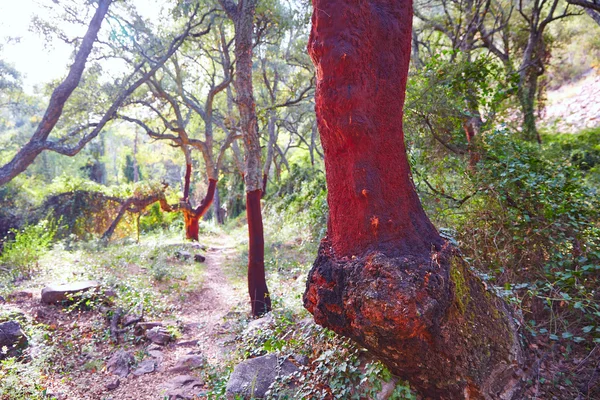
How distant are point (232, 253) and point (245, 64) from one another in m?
7.31

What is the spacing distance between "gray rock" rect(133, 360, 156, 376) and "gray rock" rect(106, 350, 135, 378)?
Answer: 0.12 meters

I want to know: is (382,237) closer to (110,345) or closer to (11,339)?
(110,345)

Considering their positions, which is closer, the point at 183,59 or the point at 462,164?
the point at 462,164

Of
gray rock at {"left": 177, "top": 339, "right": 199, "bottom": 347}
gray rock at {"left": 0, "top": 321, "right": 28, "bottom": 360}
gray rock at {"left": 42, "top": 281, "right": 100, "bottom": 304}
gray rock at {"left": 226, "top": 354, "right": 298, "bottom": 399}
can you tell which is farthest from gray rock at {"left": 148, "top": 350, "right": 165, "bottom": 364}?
gray rock at {"left": 42, "top": 281, "right": 100, "bottom": 304}

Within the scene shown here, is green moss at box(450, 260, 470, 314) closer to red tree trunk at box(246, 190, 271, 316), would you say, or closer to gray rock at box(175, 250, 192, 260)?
red tree trunk at box(246, 190, 271, 316)

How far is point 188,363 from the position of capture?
4477 mm

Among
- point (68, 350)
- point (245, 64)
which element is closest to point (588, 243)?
point (245, 64)

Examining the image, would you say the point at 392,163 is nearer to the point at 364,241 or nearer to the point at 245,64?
the point at 364,241

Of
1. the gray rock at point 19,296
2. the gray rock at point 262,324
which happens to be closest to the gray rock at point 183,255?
the gray rock at point 19,296

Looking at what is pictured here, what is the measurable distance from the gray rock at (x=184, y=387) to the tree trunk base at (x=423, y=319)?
2.07m

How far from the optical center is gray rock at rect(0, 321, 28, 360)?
4168 mm

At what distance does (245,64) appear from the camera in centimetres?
571

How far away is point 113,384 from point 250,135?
3947 millimetres

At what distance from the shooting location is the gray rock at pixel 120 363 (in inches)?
170
